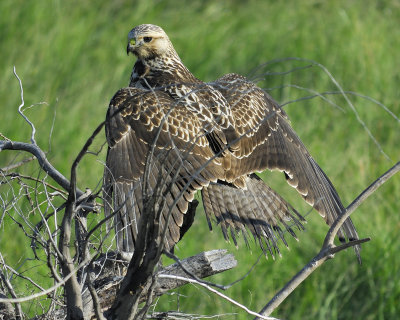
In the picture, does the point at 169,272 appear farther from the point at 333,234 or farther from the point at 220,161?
the point at 220,161

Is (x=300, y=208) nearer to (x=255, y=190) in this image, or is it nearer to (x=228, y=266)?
(x=255, y=190)

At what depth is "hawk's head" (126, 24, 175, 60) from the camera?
203 inches

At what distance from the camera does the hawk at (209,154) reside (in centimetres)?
390

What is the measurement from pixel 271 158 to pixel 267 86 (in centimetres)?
395

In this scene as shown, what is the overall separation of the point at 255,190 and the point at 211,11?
5.37m

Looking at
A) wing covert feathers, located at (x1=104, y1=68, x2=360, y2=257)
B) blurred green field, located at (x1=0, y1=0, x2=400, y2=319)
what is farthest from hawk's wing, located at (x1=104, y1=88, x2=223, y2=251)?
blurred green field, located at (x1=0, y1=0, x2=400, y2=319)

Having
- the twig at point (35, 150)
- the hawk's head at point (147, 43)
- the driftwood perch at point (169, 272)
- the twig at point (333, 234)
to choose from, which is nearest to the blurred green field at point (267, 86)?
the hawk's head at point (147, 43)

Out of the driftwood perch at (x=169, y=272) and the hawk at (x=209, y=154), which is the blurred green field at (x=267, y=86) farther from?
the driftwood perch at (x=169, y=272)

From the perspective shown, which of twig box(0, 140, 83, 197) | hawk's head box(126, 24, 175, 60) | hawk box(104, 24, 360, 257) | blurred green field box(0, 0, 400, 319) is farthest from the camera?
blurred green field box(0, 0, 400, 319)

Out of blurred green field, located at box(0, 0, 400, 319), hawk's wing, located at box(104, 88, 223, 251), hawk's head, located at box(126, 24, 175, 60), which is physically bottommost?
blurred green field, located at box(0, 0, 400, 319)

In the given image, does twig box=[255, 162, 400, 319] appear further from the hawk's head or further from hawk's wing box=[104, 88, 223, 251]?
the hawk's head

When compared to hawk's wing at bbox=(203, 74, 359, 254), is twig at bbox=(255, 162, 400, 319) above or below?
above

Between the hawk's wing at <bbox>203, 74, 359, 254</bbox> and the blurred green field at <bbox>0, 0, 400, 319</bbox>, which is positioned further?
the blurred green field at <bbox>0, 0, 400, 319</bbox>

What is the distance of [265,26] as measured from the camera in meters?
9.41
